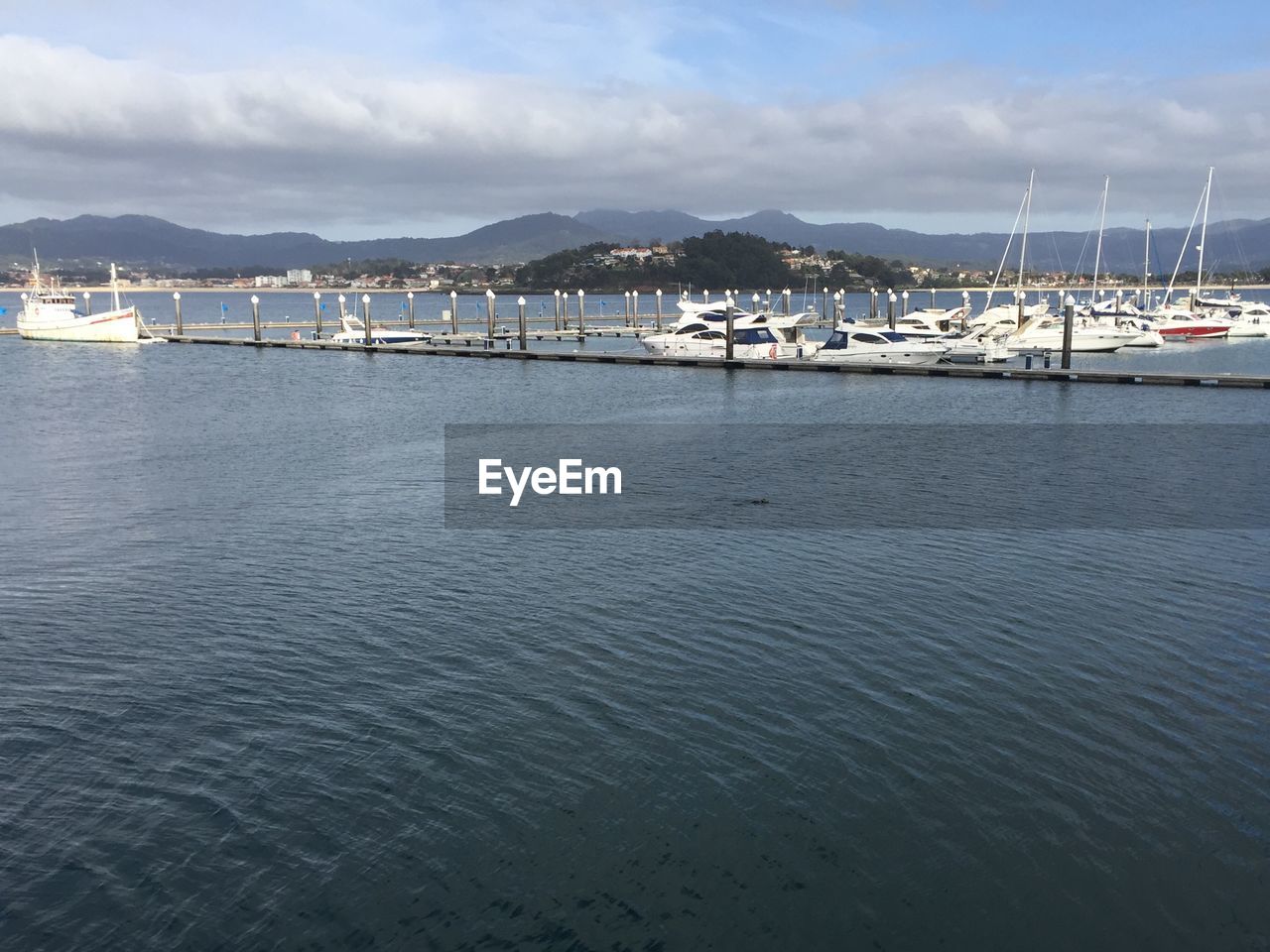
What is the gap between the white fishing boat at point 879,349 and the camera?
59.7 meters

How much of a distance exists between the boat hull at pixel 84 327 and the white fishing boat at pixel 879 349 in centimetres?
5953

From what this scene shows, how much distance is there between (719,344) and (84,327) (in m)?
58.0

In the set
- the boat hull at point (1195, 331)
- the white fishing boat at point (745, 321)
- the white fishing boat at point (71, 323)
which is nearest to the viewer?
the white fishing boat at point (745, 321)

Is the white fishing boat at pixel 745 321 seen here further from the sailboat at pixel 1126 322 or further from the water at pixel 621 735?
the water at pixel 621 735

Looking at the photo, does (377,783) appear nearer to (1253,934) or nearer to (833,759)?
(833,759)

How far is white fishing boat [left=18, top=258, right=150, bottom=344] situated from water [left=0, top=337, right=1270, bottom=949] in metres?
69.3

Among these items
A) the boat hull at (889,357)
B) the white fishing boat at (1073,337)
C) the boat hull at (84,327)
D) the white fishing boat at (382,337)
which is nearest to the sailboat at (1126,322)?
the white fishing boat at (1073,337)

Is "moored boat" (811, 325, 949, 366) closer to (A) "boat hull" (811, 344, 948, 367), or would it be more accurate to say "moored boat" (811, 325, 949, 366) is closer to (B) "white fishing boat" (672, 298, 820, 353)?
(A) "boat hull" (811, 344, 948, 367)

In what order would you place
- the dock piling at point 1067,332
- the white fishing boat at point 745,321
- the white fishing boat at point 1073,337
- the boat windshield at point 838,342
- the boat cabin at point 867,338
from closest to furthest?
1. the dock piling at point 1067,332
2. the boat cabin at point 867,338
3. the boat windshield at point 838,342
4. the white fishing boat at point 745,321
5. the white fishing boat at point 1073,337

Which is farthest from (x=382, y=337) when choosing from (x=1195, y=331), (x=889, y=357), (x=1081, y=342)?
(x=1195, y=331)

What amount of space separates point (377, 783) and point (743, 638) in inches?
259

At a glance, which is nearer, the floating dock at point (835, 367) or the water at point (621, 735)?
the water at point (621, 735)

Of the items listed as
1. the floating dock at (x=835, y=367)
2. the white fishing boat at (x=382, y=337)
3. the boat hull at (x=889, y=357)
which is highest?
the white fishing boat at (x=382, y=337)

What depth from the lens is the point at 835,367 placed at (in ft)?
196
